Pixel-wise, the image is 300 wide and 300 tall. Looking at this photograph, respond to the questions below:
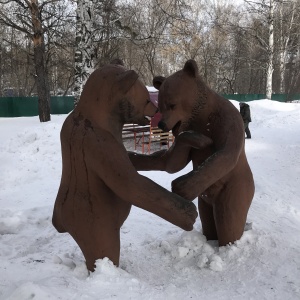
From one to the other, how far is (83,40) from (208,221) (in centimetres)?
562

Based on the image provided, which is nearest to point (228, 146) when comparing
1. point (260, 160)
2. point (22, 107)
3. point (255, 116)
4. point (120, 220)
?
point (120, 220)

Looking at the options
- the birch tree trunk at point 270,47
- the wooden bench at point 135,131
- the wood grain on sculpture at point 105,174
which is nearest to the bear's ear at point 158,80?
the wood grain on sculpture at point 105,174

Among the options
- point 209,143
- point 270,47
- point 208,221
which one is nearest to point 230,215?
point 208,221

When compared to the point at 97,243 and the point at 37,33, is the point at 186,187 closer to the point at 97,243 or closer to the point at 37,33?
the point at 97,243

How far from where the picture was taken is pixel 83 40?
705cm

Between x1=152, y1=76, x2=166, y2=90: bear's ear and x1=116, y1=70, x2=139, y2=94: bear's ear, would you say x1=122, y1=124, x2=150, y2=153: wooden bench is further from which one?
x1=116, y1=70, x2=139, y2=94: bear's ear

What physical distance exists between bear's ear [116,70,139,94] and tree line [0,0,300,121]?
566 centimetres

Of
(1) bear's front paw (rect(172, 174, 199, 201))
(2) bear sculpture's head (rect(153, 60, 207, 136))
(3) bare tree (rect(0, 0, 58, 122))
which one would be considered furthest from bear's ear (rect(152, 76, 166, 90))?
(3) bare tree (rect(0, 0, 58, 122))

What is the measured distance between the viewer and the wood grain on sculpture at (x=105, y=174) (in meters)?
1.72

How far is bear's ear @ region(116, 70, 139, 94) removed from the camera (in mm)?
1785

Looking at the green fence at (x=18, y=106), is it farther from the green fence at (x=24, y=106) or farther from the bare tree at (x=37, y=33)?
the bare tree at (x=37, y=33)

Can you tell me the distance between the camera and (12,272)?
6.88 feet

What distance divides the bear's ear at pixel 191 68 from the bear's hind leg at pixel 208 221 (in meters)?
0.91

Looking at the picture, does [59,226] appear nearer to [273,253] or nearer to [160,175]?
[273,253]
